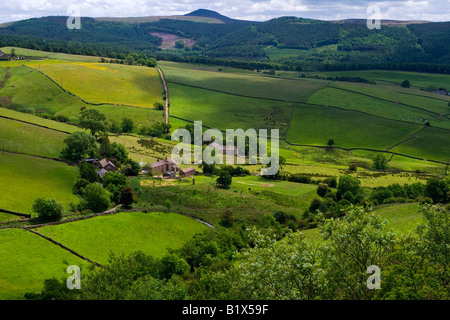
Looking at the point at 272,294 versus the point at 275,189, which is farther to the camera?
the point at 275,189

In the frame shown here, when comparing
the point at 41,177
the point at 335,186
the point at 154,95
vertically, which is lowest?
the point at 335,186

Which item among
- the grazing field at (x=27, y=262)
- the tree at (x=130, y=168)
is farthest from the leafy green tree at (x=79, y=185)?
the grazing field at (x=27, y=262)

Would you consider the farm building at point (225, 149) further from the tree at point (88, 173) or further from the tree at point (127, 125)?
the tree at point (88, 173)

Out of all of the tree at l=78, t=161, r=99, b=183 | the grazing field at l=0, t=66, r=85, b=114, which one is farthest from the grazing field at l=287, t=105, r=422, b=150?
the tree at l=78, t=161, r=99, b=183

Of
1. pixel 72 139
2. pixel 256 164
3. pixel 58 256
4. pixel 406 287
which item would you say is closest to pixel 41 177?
pixel 72 139
